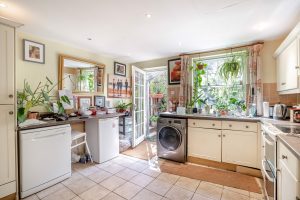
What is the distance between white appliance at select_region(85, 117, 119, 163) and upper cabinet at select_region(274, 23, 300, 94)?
2.80 m

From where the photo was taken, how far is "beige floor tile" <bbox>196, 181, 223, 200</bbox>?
6.14 ft

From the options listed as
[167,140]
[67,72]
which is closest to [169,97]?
[167,140]

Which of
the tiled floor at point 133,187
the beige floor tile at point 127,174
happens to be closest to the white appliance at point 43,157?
the tiled floor at point 133,187

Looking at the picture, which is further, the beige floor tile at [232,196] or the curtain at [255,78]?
the curtain at [255,78]

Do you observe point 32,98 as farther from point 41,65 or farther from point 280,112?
point 280,112

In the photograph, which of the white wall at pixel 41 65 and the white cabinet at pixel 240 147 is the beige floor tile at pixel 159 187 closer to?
the white cabinet at pixel 240 147

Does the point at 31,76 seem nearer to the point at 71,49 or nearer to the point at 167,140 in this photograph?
the point at 71,49

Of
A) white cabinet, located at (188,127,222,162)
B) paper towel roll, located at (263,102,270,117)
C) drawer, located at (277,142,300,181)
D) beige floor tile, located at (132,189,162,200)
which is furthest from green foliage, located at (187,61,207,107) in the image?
drawer, located at (277,142,300,181)

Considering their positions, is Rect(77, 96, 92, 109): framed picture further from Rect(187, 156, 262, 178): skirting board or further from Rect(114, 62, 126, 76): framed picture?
Rect(187, 156, 262, 178): skirting board

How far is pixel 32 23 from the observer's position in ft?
6.72

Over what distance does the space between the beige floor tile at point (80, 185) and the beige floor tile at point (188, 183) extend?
120 cm

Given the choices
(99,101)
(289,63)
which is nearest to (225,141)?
(289,63)

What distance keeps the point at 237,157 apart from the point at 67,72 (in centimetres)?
329

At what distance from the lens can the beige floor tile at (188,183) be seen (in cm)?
204
